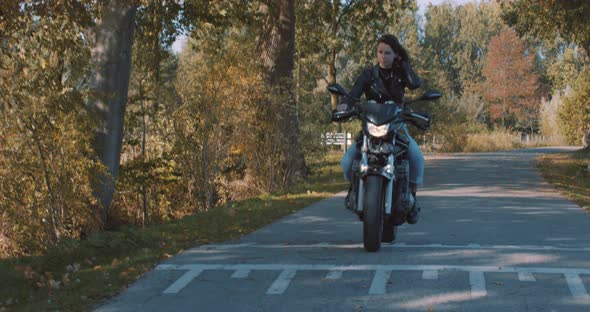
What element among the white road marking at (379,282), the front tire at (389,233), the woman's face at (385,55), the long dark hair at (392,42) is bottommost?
the white road marking at (379,282)

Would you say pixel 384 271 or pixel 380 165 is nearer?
pixel 384 271

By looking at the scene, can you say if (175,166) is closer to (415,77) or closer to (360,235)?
(360,235)

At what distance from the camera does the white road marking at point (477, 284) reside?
5816 millimetres

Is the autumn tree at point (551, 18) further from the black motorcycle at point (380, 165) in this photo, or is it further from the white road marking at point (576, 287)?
the white road marking at point (576, 287)

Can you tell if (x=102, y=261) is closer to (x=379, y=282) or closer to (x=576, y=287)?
(x=379, y=282)

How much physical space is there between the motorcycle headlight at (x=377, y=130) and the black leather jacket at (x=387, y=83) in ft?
1.73

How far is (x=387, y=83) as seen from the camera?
809cm

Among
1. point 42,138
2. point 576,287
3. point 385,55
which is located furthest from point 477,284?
point 42,138

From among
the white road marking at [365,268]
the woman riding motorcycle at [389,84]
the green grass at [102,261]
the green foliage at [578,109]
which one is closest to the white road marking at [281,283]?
the white road marking at [365,268]

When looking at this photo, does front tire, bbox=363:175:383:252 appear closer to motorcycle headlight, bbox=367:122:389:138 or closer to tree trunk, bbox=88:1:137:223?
motorcycle headlight, bbox=367:122:389:138

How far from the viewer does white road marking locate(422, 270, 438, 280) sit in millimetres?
6465

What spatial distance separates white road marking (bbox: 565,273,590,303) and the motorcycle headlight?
6.52 feet

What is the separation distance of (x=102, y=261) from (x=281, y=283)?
244 centimetres

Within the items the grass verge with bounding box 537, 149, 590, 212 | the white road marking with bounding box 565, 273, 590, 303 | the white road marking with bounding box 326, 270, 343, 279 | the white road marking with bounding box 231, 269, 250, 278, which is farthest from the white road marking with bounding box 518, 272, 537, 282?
the grass verge with bounding box 537, 149, 590, 212
